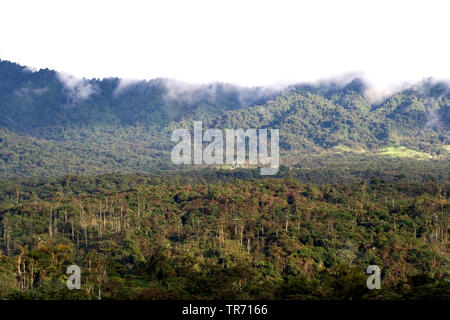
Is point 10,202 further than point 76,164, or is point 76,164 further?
point 76,164

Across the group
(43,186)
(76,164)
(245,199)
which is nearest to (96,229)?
(245,199)

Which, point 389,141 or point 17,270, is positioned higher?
point 389,141
